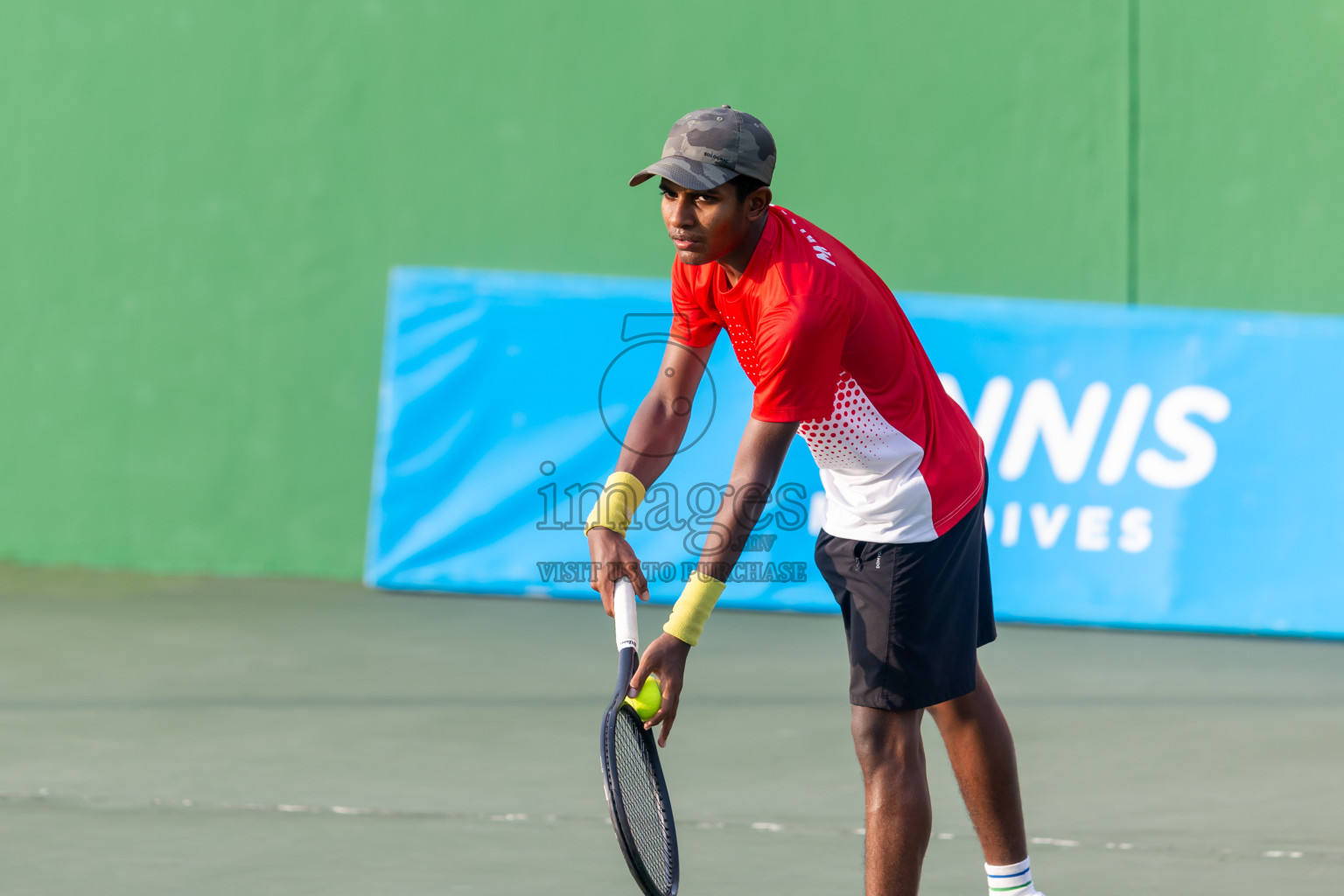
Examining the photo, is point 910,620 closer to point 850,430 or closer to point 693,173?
point 850,430

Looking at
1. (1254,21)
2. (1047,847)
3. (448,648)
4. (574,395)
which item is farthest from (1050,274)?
(1047,847)

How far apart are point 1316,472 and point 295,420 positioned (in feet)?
13.7

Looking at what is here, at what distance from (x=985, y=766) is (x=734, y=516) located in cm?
83

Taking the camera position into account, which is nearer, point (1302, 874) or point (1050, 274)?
point (1302, 874)

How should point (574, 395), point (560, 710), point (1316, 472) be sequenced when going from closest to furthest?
point (560, 710)
point (1316, 472)
point (574, 395)

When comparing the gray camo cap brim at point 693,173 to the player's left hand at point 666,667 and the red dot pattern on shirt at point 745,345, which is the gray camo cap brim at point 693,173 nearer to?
the red dot pattern on shirt at point 745,345

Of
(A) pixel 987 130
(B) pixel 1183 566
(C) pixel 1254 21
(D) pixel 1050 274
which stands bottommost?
(B) pixel 1183 566

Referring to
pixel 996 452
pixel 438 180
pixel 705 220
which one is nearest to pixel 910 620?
pixel 705 220

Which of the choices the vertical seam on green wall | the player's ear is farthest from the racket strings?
the vertical seam on green wall

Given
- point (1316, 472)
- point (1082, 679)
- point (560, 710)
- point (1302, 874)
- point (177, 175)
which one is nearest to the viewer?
point (1302, 874)

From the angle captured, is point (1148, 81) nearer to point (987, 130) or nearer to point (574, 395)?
point (987, 130)

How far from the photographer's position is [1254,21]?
701 cm

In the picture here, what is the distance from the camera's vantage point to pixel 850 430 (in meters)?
3.17

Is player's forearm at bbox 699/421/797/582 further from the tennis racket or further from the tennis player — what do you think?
the tennis racket
